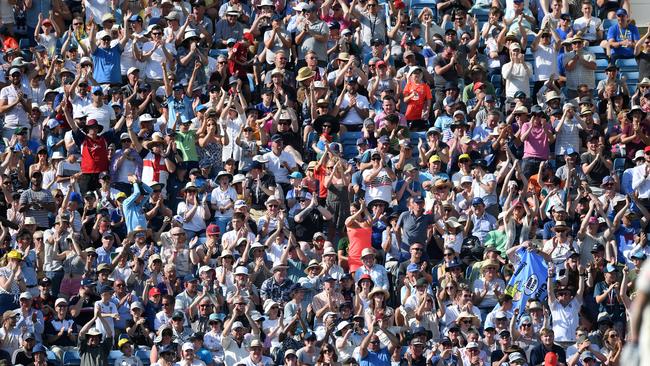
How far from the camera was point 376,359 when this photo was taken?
16641 millimetres

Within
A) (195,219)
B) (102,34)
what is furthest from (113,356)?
(102,34)

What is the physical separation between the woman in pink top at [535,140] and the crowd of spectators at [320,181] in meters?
0.04

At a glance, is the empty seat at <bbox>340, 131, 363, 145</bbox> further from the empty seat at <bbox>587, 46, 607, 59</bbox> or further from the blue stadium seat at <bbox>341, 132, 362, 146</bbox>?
the empty seat at <bbox>587, 46, 607, 59</bbox>

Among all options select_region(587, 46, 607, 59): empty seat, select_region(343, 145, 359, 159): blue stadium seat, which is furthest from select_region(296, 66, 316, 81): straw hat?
select_region(587, 46, 607, 59): empty seat

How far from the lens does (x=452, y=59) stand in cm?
2169

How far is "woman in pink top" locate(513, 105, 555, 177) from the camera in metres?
20.2

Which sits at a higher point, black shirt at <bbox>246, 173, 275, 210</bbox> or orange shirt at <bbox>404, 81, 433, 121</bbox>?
orange shirt at <bbox>404, 81, 433, 121</bbox>

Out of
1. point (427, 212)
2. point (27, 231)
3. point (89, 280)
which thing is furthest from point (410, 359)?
point (27, 231)

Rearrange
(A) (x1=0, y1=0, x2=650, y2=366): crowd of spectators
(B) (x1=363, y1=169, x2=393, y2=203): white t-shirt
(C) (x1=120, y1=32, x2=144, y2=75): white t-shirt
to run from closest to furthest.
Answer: (A) (x1=0, y1=0, x2=650, y2=366): crowd of spectators → (B) (x1=363, y1=169, x2=393, y2=203): white t-shirt → (C) (x1=120, y1=32, x2=144, y2=75): white t-shirt

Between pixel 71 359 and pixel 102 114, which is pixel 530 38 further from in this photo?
pixel 71 359

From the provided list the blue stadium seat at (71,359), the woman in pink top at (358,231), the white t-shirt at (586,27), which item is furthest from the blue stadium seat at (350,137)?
the blue stadium seat at (71,359)

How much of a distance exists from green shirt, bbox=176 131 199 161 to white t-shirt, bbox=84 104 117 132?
51.5 inches

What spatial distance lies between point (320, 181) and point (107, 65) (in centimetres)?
476

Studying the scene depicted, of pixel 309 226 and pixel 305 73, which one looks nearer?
pixel 309 226
